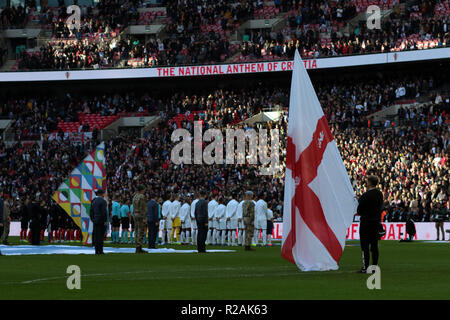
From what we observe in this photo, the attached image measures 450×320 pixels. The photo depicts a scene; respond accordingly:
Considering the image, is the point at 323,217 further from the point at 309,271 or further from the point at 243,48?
the point at 243,48

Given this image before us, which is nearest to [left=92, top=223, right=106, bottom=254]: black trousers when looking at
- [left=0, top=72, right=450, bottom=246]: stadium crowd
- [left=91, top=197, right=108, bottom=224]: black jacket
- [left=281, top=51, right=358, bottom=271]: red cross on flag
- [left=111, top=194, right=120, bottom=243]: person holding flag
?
[left=91, top=197, right=108, bottom=224]: black jacket

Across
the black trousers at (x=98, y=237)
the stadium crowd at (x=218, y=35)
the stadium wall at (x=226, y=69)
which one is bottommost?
the black trousers at (x=98, y=237)

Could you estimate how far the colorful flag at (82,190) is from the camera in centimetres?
3353

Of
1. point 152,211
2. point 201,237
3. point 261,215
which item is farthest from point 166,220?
point 201,237

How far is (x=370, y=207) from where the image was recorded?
57.7 feet

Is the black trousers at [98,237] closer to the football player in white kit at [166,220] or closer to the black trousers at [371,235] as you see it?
→ the football player in white kit at [166,220]

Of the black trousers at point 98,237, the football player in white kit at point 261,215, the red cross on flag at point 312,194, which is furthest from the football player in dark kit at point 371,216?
the football player in white kit at point 261,215

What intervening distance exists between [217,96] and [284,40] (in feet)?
19.7

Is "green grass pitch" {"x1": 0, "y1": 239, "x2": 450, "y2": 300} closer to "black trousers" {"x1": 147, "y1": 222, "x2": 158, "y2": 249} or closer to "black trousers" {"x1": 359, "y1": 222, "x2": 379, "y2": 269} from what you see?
"black trousers" {"x1": 359, "y1": 222, "x2": 379, "y2": 269}

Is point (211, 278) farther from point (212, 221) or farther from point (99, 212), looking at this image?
point (212, 221)

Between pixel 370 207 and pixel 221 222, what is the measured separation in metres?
19.0

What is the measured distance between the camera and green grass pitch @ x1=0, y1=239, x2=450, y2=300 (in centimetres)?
1375

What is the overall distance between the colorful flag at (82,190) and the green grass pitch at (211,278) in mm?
7677

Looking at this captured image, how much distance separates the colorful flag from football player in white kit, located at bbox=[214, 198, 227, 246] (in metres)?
4.87
